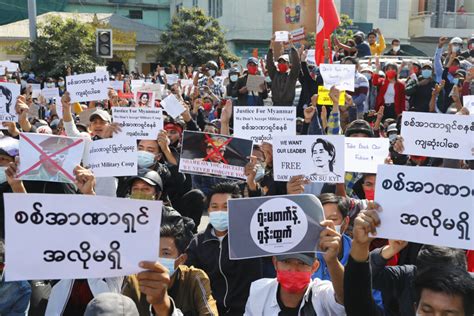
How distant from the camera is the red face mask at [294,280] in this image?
323cm

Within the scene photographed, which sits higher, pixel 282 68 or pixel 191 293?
pixel 282 68

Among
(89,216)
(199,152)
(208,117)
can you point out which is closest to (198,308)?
(89,216)

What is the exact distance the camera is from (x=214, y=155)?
5.83 metres

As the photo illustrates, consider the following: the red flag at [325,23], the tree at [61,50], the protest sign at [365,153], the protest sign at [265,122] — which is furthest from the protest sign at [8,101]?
the tree at [61,50]

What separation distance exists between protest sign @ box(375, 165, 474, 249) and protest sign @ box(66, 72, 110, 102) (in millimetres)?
5911

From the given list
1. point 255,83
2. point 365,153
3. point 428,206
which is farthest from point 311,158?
point 255,83

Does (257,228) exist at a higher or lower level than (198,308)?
higher

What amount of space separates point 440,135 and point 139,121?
10.0 feet

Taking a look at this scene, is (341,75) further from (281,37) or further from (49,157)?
(281,37)

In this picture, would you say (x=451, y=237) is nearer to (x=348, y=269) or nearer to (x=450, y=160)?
(x=348, y=269)

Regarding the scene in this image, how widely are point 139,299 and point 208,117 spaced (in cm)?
888

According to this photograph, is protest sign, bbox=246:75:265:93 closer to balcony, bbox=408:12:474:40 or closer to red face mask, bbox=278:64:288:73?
red face mask, bbox=278:64:288:73

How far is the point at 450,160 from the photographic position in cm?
586

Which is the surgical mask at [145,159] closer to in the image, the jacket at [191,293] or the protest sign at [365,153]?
the protest sign at [365,153]
